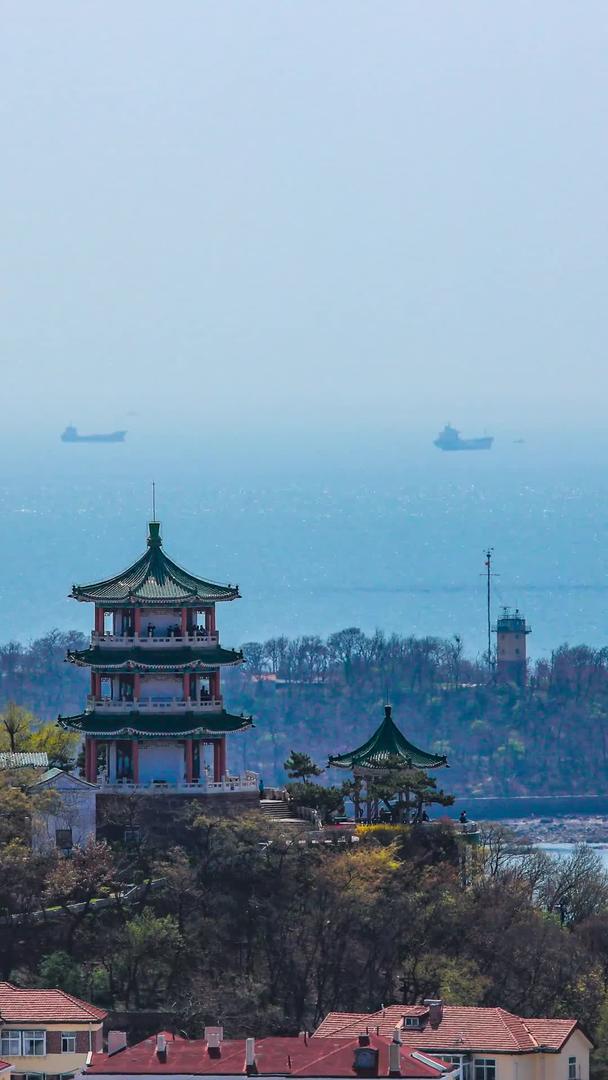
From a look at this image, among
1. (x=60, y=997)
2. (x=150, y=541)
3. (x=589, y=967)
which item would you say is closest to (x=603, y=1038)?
(x=589, y=967)

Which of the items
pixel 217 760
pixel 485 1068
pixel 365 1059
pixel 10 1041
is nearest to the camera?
pixel 365 1059

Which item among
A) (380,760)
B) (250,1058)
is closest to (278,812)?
(380,760)

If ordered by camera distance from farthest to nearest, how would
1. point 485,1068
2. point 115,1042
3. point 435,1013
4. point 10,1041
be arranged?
point 115,1042 < point 435,1013 < point 10,1041 < point 485,1068

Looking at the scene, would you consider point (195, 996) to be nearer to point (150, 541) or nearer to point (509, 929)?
point (509, 929)

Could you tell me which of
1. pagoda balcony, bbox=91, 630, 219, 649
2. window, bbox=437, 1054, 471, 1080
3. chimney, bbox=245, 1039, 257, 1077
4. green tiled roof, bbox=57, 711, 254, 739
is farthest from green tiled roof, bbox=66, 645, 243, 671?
window, bbox=437, 1054, 471, 1080

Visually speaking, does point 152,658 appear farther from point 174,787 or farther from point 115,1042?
point 115,1042

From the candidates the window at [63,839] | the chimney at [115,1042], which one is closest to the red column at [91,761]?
the window at [63,839]
